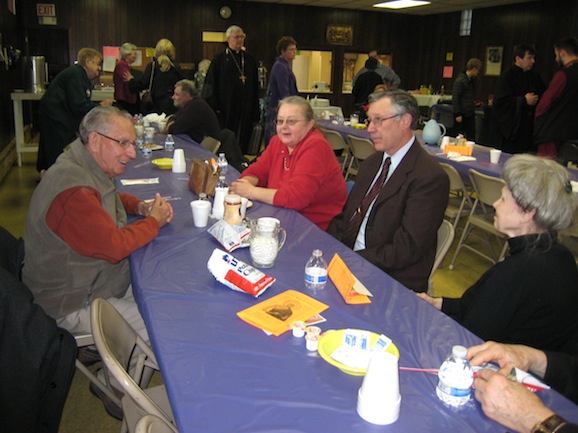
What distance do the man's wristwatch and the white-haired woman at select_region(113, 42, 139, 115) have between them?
24.7 feet

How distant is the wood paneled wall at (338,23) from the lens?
10.3m

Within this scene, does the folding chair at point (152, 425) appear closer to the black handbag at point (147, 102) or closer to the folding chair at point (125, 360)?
the folding chair at point (125, 360)

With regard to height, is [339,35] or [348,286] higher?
[339,35]

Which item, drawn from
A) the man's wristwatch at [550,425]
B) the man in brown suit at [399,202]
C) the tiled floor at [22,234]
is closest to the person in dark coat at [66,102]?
the tiled floor at [22,234]

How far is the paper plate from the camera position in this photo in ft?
3.97

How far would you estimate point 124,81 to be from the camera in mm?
7566

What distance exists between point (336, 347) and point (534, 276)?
26.2 inches

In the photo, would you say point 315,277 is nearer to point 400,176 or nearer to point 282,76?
point 400,176

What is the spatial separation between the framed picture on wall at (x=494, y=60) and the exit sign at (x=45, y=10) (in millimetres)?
9345

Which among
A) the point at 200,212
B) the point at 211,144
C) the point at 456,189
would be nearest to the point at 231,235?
the point at 200,212

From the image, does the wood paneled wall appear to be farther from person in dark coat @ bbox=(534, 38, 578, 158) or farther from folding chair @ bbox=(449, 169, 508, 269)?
folding chair @ bbox=(449, 169, 508, 269)

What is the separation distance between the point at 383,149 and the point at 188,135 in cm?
310

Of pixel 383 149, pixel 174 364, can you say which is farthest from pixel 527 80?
pixel 174 364

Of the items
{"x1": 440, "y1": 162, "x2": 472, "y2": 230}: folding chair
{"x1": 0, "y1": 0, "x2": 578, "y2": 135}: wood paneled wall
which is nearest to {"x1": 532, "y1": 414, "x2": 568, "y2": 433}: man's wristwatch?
{"x1": 440, "y1": 162, "x2": 472, "y2": 230}: folding chair
